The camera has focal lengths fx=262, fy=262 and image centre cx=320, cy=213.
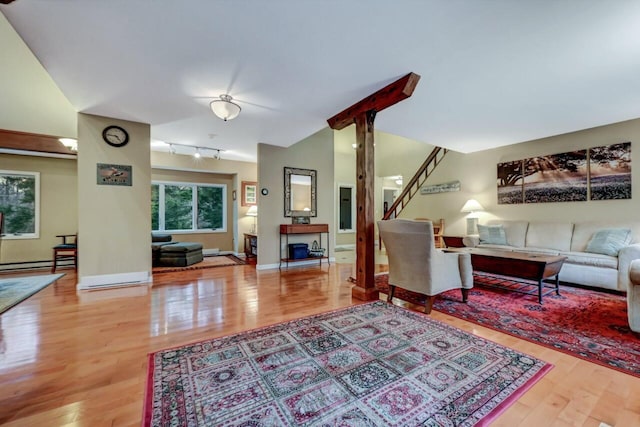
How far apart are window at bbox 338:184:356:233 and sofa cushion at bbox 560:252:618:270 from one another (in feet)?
17.7

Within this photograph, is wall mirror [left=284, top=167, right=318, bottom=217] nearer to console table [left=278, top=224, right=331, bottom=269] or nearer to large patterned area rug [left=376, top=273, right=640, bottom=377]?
console table [left=278, top=224, right=331, bottom=269]

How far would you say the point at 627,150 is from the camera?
3.87 meters

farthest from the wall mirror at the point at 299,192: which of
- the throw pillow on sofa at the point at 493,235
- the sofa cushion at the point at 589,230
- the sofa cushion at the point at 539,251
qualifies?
the sofa cushion at the point at 589,230

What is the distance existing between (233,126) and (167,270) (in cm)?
290

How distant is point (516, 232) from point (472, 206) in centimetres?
99

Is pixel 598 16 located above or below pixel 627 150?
above

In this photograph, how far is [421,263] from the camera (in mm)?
2678

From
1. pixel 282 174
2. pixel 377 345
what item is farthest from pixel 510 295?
pixel 282 174

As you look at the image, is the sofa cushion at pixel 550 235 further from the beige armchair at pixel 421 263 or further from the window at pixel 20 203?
the window at pixel 20 203

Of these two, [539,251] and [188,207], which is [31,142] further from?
[539,251]

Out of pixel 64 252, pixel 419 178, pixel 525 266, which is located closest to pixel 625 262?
pixel 525 266

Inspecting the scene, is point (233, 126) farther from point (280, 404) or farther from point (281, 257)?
point (280, 404)

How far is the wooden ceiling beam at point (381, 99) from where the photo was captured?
2652 millimetres

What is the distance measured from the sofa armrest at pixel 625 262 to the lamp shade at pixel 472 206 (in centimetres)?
234
